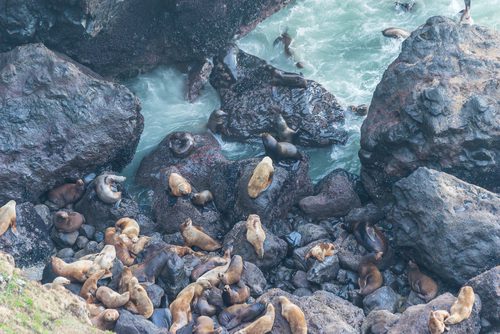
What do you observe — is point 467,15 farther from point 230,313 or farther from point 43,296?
point 43,296

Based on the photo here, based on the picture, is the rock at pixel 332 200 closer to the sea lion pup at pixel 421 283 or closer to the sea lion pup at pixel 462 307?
the sea lion pup at pixel 421 283

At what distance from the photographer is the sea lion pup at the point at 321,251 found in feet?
40.5

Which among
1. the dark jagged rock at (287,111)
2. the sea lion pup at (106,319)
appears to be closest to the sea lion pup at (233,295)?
the sea lion pup at (106,319)

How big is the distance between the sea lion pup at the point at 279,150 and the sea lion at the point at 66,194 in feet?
13.4

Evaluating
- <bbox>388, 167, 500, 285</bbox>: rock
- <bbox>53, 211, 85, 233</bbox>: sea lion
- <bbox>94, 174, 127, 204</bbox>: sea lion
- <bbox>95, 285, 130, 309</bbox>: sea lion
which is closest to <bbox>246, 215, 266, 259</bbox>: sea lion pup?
<bbox>388, 167, 500, 285</bbox>: rock

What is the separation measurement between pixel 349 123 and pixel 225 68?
3.50 metres

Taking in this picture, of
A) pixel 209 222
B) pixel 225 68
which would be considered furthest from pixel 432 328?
pixel 225 68

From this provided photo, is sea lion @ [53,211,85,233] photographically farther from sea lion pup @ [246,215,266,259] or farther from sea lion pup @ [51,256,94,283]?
sea lion pup @ [246,215,266,259]

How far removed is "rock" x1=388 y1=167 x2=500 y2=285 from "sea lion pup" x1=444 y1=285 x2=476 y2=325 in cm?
133

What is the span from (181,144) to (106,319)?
5935 millimetres

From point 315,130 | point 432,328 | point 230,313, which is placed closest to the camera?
point 432,328

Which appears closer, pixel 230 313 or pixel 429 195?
pixel 230 313

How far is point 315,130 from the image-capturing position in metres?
15.5

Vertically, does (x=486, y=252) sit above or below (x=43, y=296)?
below
